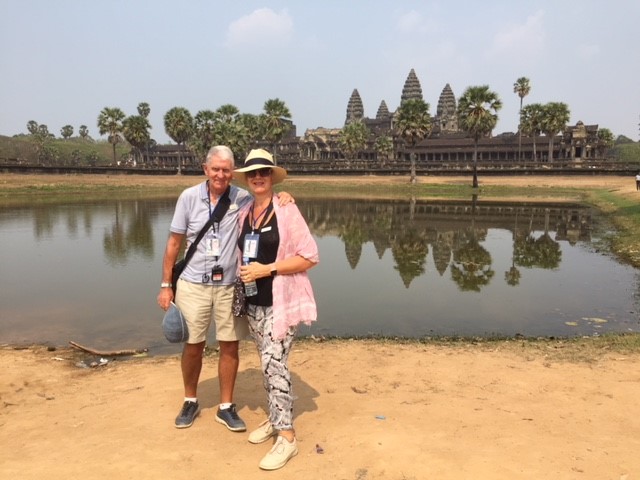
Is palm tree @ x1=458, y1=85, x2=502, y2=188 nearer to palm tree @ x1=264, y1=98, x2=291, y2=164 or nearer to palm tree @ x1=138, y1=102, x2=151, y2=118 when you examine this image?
palm tree @ x1=264, y1=98, x2=291, y2=164

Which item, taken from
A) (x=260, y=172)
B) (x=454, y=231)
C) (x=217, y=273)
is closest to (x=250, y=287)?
(x=217, y=273)

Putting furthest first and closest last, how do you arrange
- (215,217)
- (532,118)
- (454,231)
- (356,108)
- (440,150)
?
(356,108), (440,150), (532,118), (454,231), (215,217)

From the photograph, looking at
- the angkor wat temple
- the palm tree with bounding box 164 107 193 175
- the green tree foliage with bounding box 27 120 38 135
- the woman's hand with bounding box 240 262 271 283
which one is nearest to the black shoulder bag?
the woman's hand with bounding box 240 262 271 283

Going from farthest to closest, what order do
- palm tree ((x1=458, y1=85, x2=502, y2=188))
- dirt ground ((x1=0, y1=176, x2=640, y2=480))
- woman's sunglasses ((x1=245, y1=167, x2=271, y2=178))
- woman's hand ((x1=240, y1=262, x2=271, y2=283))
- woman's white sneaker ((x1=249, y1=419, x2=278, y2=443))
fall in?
palm tree ((x1=458, y1=85, x2=502, y2=188)) < woman's white sneaker ((x1=249, y1=419, x2=278, y2=443)) < woman's sunglasses ((x1=245, y1=167, x2=271, y2=178)) < woman's hand ((x1=240, y1=262, x2=271, y2=283)) < dirt ground ((x1=0, y1=176, x2=640, y2=480))

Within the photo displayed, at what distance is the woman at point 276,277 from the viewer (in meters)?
3.95

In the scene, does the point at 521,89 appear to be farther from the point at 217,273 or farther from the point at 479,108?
the point at 217,273

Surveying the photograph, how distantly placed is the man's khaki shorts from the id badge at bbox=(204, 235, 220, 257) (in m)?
0.31

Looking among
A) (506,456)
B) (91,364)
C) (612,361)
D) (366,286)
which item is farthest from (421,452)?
(366,286)

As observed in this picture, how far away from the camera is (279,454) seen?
151 inches

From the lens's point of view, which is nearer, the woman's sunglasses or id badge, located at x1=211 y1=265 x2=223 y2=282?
the woman's sunglasses

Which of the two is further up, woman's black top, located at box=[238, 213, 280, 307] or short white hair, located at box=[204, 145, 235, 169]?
short white hair, located at box=[204, 145, 235, 169]

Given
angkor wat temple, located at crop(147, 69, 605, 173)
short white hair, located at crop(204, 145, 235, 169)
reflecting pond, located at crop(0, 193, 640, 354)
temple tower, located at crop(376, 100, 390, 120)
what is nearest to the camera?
short white hair, located at crop(204, 145, 235, 169)

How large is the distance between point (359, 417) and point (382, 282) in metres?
8.10

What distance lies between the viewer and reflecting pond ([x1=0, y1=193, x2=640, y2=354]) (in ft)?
29.3
